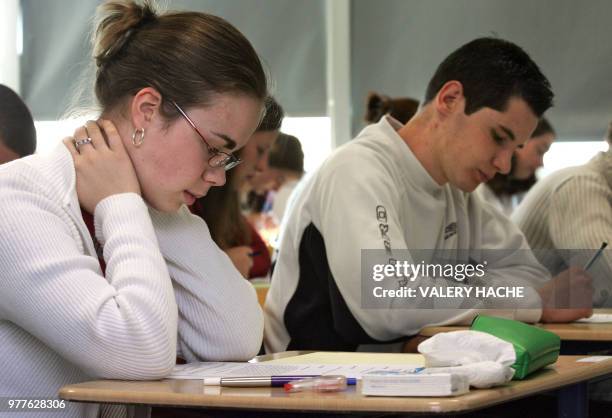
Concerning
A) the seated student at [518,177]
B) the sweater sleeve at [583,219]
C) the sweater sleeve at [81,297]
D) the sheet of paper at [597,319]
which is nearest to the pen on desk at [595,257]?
the sweater sleeve at [583,219]

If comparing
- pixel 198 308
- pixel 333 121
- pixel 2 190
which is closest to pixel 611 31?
pixel 333 121

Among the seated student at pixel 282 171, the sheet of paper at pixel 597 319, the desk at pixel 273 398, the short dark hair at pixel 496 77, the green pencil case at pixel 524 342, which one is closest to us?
the desk at pixel 273 398

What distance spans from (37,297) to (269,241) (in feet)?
11.4

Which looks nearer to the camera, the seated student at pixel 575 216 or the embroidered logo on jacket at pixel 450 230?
the embroidered logo on jacket at pixel 450 230

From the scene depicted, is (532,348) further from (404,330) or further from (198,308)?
(404,330)

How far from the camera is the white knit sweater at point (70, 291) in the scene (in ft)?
4.26

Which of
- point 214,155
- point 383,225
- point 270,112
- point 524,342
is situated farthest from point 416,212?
point 524,342

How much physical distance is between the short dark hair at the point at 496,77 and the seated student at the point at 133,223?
1107mm

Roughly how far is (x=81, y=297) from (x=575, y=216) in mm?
1965

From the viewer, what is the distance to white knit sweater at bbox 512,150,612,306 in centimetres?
284

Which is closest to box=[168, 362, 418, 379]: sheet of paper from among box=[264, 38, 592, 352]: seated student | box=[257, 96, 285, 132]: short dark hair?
box=[257, 96, 285, 132]: short dark hair

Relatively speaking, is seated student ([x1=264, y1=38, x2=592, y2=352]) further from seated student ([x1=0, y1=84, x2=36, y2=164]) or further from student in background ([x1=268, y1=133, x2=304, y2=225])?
student in background ([x1=268, y1=133, x2=304, y2=225])

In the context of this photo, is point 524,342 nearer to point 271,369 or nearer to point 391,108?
point 271,369

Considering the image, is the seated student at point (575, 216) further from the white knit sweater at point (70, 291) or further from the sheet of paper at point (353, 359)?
the white knit sweater at point (70, 291)
